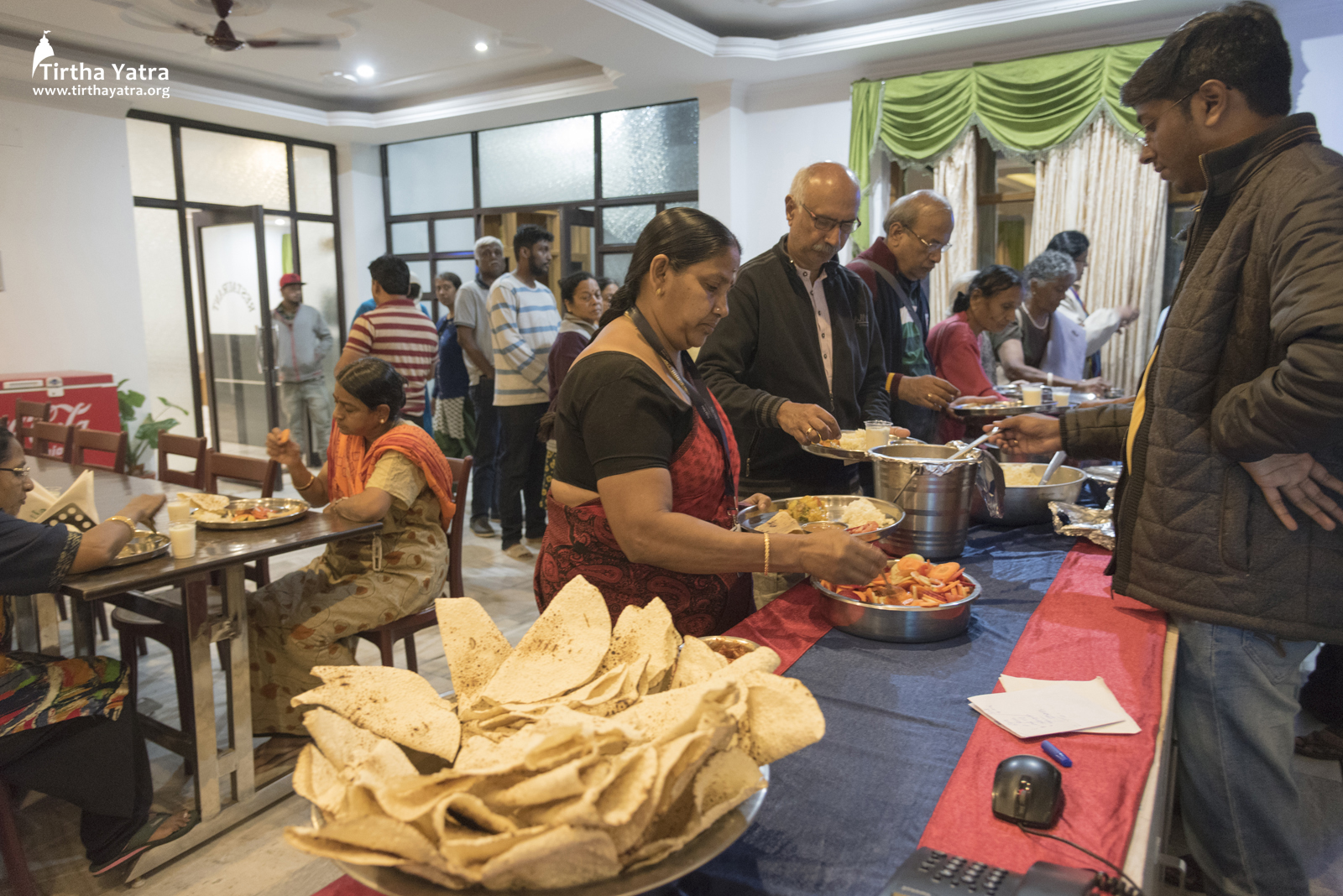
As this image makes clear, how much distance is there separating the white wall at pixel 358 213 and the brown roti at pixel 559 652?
788 cm

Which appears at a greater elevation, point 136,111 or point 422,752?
point 136,111

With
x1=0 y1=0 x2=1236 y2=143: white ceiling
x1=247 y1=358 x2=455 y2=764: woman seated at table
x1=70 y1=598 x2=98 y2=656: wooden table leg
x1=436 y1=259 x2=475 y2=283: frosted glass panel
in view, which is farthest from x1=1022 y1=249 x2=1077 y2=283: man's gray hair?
x1=436 y1=259 x2=475 y2=283: frosted glass panel

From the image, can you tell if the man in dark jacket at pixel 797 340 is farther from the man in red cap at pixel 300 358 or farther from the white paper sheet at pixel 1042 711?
the man in red cap at pixel 300 358

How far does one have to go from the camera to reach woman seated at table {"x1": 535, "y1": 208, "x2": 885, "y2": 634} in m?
1.26

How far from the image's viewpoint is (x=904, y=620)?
52.6 inches

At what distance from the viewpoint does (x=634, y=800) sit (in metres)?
0.61

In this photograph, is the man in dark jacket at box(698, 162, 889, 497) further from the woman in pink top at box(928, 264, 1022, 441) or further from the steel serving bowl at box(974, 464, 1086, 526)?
the woman in pink top at box(928, 264, 1022, 441)

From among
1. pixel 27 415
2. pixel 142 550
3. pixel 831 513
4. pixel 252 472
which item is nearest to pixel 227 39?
pixel 27 415

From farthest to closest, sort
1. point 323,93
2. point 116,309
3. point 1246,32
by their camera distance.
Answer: point 323,93, point 116,309, point 1246,32

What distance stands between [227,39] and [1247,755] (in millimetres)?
5143

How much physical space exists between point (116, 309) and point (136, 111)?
161cm

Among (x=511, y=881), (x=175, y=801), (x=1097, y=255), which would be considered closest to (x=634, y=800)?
(x=511, y=881)

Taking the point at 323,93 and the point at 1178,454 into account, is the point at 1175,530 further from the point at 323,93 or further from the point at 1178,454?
the point at 323,93

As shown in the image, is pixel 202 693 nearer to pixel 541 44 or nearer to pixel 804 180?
pixel 804 180
